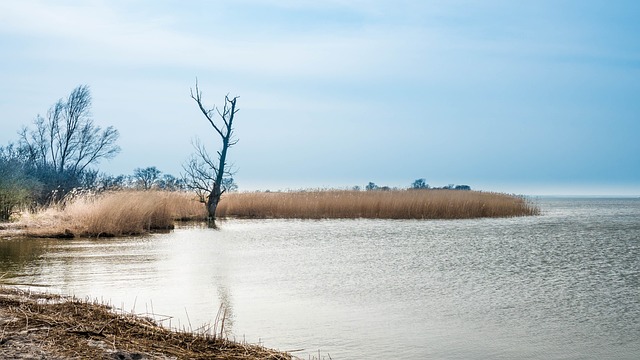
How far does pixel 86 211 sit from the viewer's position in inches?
840

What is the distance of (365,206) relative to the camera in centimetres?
3325

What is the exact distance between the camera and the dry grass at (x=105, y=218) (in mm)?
20594

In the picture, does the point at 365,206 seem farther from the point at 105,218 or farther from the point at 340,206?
the point at 105,218

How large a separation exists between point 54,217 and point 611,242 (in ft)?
57.0

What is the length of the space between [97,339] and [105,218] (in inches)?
651

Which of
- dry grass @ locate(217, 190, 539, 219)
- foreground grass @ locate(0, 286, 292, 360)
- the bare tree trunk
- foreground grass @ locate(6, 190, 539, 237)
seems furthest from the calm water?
dry grass @ locate(217, 190, 539, 219)

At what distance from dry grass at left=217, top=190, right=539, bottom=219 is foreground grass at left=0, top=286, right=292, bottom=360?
26633mm

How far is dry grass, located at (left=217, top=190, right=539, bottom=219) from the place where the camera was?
32719mm

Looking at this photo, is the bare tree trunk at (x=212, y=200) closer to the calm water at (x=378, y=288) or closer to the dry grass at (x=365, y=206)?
the dry grass at (x=365, y=206)

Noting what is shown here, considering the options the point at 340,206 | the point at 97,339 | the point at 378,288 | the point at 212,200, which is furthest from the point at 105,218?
the point at 97,339

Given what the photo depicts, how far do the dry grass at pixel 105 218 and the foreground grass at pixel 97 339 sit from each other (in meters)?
14.7

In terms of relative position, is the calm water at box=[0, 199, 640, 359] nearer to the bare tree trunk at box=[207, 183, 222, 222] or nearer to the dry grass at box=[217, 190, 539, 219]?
the bare tree trunk at box=[207, 183, 222, 222]

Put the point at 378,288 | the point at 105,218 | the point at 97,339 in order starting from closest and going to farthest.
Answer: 1. the point at 97,339
2. the point at 378,288
3. the point at 105,218

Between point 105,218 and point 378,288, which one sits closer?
point 378,288
